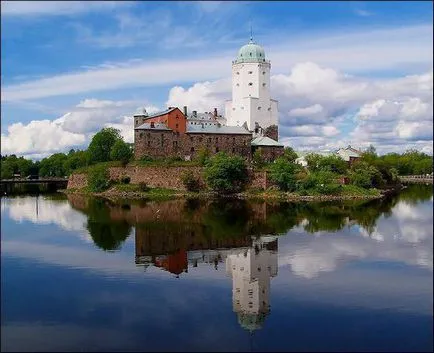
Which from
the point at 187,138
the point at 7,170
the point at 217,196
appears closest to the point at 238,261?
the point at 217,196

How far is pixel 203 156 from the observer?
5366 centimetres

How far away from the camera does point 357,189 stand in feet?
163

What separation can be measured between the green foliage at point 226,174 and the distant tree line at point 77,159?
10209mm

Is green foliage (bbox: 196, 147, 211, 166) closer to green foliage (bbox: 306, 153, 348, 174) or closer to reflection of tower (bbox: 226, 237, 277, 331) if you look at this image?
green foliage (bbox: 306, 153, 348, 174)

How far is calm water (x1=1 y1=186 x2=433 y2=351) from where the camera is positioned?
12.7 m

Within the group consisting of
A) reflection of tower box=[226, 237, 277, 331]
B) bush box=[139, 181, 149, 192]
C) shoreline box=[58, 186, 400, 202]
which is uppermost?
bush box=[139, 181, 149, 192]

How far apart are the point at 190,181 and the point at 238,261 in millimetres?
Result: 30702

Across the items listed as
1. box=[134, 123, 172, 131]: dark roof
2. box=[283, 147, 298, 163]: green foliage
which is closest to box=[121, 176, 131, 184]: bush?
box=[134, 123, 172, 131]: dark roof

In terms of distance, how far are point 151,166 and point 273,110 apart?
1674 cm

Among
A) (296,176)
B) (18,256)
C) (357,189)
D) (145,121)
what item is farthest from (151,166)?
(18,256)

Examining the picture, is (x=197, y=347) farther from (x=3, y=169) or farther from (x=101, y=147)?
(x=3, y=169)

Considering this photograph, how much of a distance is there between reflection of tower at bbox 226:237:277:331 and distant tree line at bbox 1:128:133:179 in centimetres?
3491

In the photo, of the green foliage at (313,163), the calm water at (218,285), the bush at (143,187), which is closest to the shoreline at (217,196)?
the bush at (143,187)

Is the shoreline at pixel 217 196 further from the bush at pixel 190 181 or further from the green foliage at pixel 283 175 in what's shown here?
the green foliage at pixel 283 175
